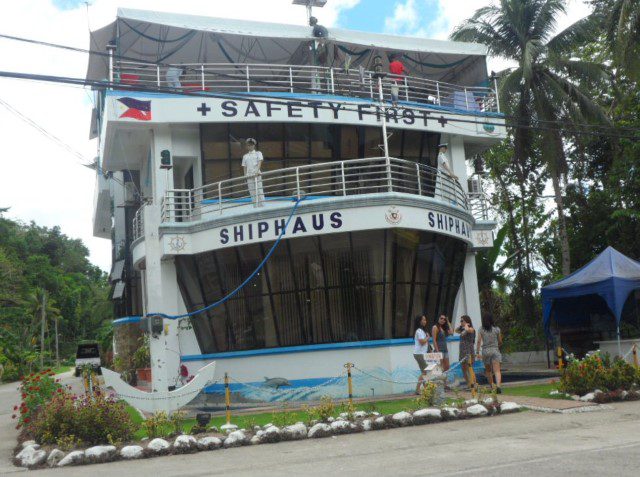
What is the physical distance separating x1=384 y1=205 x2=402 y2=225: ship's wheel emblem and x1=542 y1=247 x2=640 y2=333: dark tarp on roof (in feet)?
17.5

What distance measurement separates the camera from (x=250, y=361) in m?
19.2

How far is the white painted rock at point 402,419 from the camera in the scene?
514 inches

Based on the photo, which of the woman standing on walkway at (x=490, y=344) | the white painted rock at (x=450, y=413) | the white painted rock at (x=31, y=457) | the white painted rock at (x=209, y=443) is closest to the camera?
the white painted rock at (x=31, y=457)

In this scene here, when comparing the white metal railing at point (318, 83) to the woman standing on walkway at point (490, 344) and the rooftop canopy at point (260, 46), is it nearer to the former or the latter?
the rooftop canopy at point (260, 46)

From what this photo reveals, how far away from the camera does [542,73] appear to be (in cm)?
2991

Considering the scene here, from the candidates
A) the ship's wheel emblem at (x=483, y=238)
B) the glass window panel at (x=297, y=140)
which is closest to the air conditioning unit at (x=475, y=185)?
the ship's wheel emblem at (x=483, y=238)

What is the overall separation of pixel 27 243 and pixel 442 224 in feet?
249

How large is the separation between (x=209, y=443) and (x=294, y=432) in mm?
1386

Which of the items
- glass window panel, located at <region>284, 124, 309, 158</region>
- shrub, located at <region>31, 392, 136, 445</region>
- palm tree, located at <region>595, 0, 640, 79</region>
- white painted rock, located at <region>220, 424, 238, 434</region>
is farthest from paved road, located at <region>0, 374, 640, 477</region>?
palm tree, located at <region>595, 0, 640, 79</region>

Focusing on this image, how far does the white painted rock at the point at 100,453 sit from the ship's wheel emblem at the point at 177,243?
8.28 m

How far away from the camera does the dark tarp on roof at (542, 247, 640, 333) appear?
18750mm

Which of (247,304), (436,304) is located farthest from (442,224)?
(247,304)

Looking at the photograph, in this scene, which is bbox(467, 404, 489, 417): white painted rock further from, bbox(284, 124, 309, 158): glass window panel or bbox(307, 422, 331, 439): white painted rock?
bbox(284, 124, 309, 158): glass window panel

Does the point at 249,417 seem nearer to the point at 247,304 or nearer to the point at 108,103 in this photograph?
the point at 247,304
